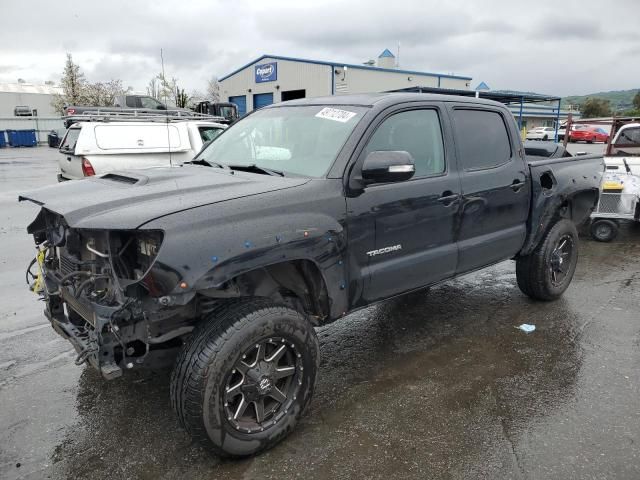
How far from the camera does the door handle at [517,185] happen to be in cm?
440

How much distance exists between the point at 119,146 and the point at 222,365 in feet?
26.0

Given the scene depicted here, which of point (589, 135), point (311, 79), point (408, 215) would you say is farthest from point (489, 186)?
point (589, 135)

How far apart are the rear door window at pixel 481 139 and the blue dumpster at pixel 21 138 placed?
3722 centimetres

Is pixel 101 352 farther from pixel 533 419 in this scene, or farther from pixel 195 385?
pixel 533 419

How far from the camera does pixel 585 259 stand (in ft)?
23.4

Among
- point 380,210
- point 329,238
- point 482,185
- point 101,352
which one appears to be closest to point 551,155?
point 482,185

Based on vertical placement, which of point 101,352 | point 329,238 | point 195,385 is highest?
point 329,238

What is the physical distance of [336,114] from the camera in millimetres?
3574

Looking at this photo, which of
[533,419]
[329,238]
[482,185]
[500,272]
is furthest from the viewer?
[500,272]

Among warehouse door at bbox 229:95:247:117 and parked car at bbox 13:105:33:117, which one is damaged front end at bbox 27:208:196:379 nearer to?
warehouse door at bbox 229:95:247:117

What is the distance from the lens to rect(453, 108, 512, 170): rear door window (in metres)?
4.04

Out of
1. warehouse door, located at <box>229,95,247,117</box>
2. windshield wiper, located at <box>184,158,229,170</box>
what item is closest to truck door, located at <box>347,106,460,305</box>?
windshield wiper, located at <box>184,158,229,170</box>

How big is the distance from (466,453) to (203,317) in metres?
1.65

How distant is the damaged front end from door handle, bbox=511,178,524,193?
2929 mm
